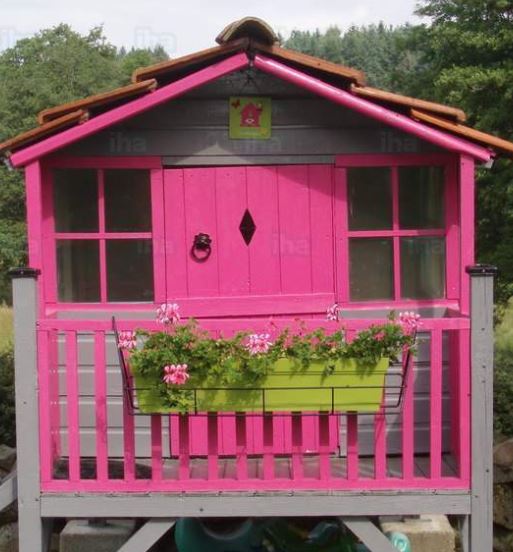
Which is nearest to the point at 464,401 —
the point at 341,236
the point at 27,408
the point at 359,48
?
the point at 341,236

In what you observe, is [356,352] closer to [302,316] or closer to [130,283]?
[302,316]

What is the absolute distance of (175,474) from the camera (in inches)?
193

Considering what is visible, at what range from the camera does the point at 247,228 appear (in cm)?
540

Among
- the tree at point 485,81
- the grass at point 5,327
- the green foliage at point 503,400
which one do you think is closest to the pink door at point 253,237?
the green foliage at point 503,400

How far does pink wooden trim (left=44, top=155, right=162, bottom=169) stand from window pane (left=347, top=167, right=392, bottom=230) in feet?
4.19

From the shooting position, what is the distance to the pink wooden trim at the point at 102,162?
5254 millimetres

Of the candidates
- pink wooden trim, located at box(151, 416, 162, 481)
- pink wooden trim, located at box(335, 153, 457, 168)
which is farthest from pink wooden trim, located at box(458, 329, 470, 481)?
pink wooden trim, located at box(151, 416, 162, 481)

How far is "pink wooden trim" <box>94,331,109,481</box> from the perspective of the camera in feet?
14.6

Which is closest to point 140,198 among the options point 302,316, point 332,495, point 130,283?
point 130,283

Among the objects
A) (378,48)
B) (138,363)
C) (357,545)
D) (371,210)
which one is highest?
(378,48)

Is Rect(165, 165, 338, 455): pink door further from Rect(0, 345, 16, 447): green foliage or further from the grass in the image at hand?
the grass

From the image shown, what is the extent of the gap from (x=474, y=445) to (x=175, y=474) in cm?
175

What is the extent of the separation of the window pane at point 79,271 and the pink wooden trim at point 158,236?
380mm

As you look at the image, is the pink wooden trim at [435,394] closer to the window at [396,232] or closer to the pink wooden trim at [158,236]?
the window at [396,232]
